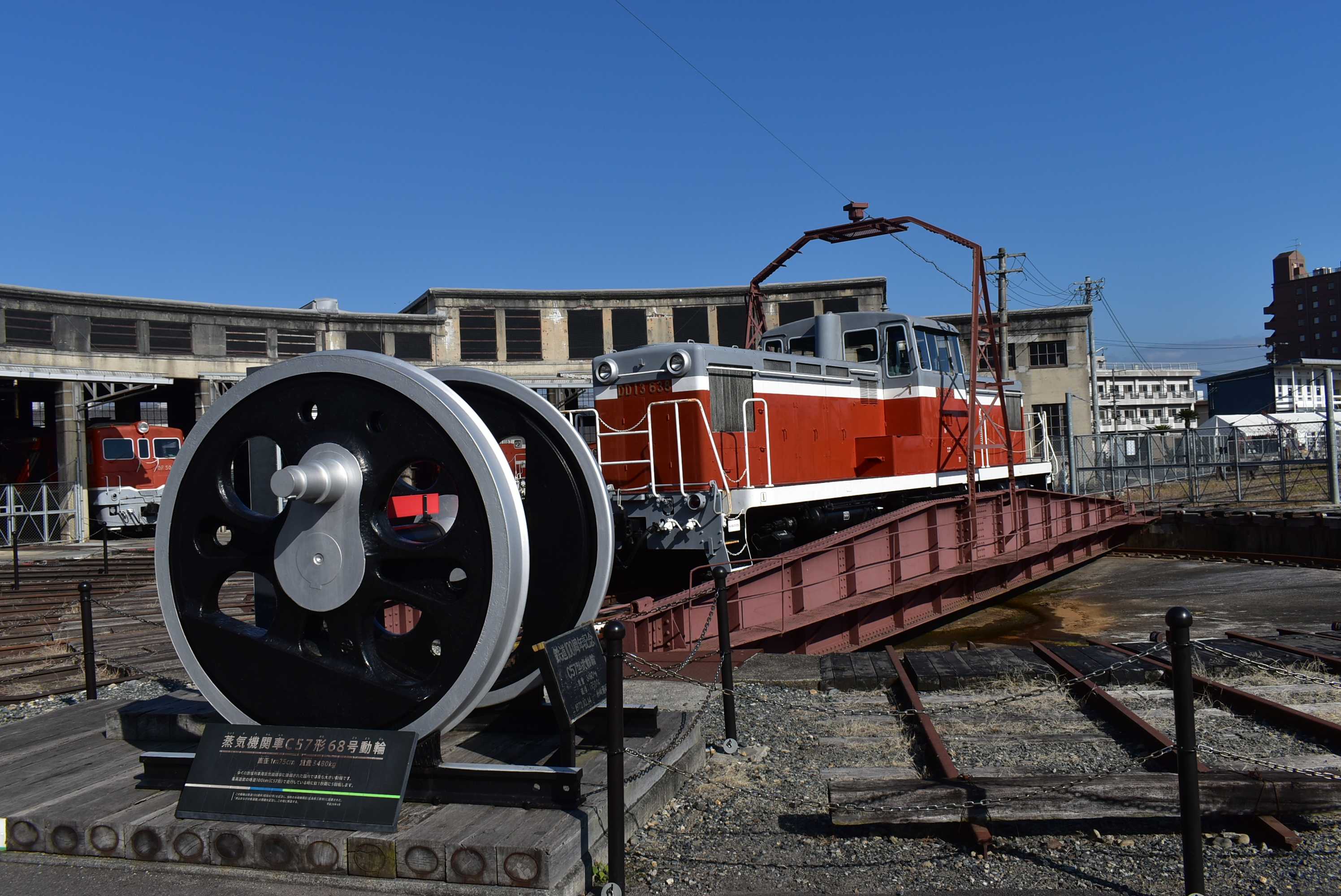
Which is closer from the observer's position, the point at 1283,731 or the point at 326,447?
the point at 326,447

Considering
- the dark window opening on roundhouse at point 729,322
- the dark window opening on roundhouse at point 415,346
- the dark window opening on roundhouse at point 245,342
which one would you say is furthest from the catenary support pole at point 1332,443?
the dark window opening on roundhouse at point 245,342

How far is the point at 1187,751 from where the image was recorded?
3723 mm

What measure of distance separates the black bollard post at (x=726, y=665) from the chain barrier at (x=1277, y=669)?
3.61 m

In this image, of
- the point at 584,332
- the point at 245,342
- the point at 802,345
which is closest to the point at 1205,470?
the point at 584,332

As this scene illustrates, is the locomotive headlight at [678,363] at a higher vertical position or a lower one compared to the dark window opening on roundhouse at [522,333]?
lower

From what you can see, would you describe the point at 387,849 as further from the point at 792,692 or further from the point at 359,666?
the point at 792,692

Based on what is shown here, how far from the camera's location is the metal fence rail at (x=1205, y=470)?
83.4 ft

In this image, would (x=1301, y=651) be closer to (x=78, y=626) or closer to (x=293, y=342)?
(x=78, y=626)

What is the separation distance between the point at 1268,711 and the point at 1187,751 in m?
3.19

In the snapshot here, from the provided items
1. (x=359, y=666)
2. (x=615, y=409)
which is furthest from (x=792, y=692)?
(x=615, y=409)

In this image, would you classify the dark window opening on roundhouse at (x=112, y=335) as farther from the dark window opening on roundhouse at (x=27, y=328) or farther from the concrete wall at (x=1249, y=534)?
the concrete wall at (x=1249, y=534)

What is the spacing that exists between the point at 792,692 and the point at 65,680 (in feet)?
23.9

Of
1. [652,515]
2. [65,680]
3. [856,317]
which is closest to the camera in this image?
[65,680]

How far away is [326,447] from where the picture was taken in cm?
452
